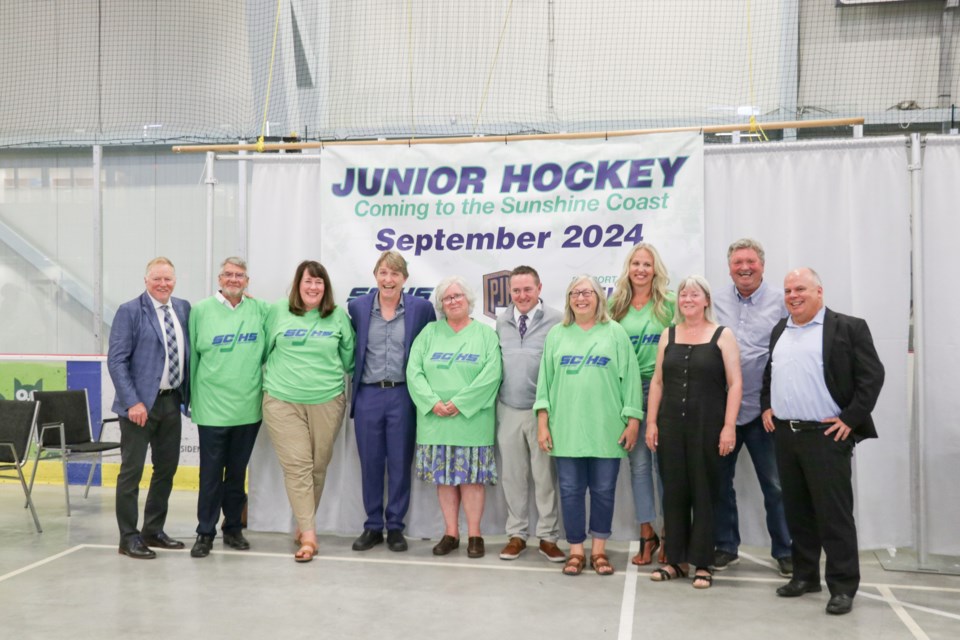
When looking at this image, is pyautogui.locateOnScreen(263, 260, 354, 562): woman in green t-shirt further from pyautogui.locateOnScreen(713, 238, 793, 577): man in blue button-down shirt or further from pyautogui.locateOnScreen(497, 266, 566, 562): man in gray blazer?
pyautogui.locateOnScreen(713, 238, 793, 577): man in blue button-down shirt

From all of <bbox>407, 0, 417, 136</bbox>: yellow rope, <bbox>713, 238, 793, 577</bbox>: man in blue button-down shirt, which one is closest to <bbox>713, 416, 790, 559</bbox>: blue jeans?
<bbox>713, 238, 793, 577</bbox>: man in blue button-down shirt

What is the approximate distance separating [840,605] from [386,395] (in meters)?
2.39

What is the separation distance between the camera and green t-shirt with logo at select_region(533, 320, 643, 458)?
13.4 ft

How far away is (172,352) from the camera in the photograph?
4520mm

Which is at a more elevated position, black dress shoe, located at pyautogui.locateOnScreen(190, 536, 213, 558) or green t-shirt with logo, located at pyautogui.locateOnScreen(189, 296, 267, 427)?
green t-shirt with logo, located at pyautogui.locateOnScreen(189, 296, 267, 427)

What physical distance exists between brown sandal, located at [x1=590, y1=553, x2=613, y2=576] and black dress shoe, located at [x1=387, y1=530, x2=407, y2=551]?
3.45 ft

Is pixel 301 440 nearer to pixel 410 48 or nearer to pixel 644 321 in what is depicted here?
pixel 644 321

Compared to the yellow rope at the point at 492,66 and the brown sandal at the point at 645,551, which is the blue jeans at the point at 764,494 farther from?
the yellow rope at the point at 492,66

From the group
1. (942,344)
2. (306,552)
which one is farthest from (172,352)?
(942,344)

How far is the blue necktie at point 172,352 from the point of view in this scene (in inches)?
177

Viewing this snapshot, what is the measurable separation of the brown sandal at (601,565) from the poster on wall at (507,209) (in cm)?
138

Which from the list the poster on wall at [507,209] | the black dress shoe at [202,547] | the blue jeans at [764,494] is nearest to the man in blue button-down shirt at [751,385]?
the blue jeans at [764,494]

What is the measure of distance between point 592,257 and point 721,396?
1166 millimetres

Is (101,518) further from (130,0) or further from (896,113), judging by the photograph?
(896,113)
